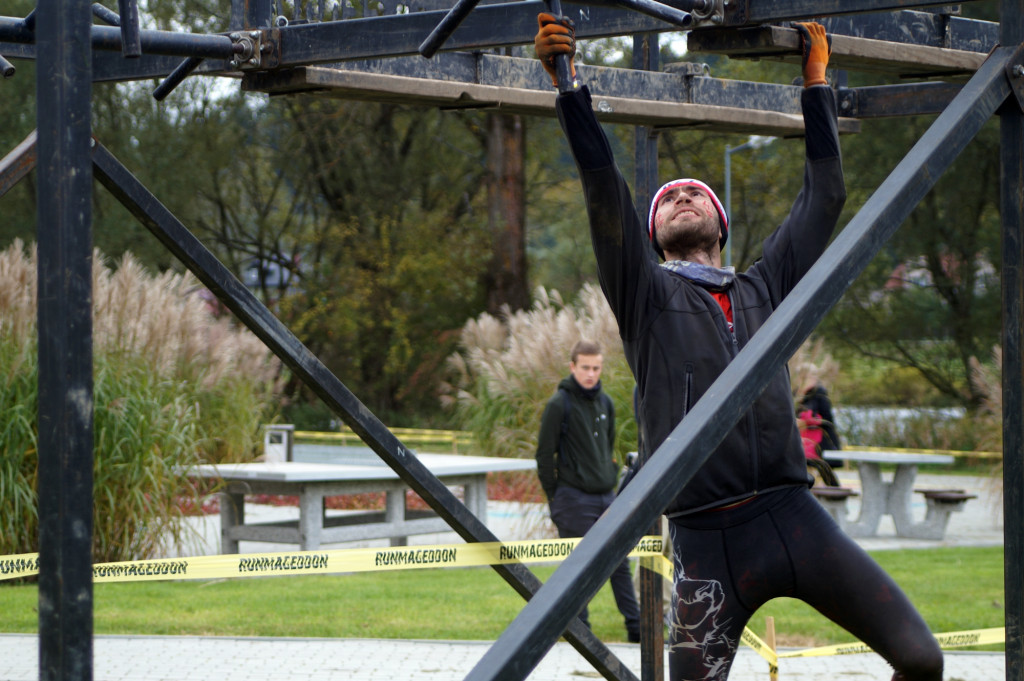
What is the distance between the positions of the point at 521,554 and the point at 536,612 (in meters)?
3.22

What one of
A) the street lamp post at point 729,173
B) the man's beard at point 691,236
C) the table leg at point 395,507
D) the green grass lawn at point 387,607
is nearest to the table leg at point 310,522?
the green grass lawn at point 387,607

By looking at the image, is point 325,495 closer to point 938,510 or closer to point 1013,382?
point 938,510

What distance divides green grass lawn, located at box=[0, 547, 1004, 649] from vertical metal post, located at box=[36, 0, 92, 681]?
6.45 meters

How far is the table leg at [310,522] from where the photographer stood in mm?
11531

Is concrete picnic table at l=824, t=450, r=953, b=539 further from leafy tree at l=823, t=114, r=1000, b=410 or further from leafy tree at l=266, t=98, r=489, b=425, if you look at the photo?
leafy tree at l=266, t=98, r=489, b=425

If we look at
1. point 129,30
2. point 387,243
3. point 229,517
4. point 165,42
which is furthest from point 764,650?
point 387,243

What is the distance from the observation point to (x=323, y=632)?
8.84m

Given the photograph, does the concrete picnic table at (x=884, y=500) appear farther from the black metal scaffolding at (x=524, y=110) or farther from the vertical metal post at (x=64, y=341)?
the vertical metal post at (x=64, y=341)

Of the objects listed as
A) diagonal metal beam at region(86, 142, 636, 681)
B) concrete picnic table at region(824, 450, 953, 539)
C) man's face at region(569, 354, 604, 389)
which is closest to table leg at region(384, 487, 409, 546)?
man's face at region(569, 354, 604, 389)

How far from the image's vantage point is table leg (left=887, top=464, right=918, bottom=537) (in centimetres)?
1462

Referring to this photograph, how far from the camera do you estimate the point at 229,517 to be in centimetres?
1195

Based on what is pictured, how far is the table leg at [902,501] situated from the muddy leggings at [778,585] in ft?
38.0

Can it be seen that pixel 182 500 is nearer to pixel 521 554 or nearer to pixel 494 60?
pixel 521 554

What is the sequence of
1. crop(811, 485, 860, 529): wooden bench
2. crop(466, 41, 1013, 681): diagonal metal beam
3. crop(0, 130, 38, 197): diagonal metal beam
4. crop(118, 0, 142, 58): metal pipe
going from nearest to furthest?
crop(466, 41, 1013, 681): diagonal metal beam
crop(118, 0, 142, 58): metal pipe
crop(0, 130, 38, 197): diagonal metal beam
crop(811, 485, 860, 529): wooden bench
